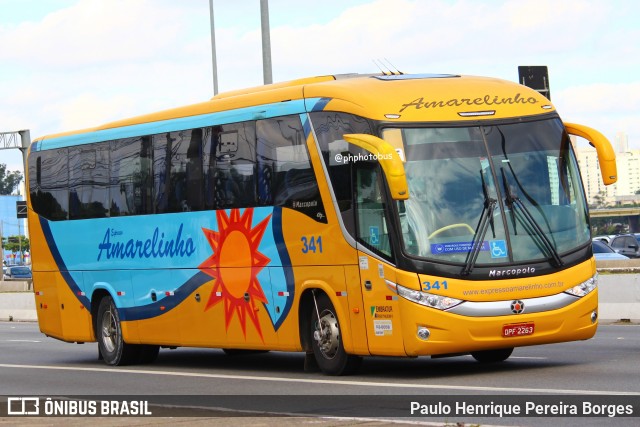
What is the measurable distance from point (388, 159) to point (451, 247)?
119 centimetres

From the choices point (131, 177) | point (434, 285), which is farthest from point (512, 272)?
point (131, 177)

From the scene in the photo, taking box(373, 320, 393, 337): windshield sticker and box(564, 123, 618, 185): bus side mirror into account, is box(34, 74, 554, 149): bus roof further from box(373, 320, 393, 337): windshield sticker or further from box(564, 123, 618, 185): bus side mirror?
box(373, 320, 393, 337): windshield sticker

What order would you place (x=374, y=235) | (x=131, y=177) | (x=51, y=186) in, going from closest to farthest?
(x=374, y=235) → (x=131, y=177) → (x=51, y=186)

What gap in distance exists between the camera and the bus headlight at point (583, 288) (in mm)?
14828

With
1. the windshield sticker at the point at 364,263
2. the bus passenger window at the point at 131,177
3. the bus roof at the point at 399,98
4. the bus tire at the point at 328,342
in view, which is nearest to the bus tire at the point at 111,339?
the bus passenger window at the point at 131,177

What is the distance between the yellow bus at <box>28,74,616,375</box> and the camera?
14438 mm

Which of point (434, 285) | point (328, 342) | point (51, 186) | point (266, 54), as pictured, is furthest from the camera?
point (266, 54)

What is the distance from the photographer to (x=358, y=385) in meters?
14.3

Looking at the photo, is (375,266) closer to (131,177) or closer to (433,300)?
(433,300)

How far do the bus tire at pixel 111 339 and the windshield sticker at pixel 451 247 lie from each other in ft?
24.3

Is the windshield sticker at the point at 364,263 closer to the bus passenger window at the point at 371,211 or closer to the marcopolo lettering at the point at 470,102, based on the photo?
the bus passenger window at the point at 371,211

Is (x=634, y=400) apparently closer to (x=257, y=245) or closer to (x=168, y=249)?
(x=257, y=245)

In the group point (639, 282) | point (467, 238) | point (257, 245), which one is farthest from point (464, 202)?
point (639, 282)

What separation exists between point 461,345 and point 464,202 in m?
1.57
